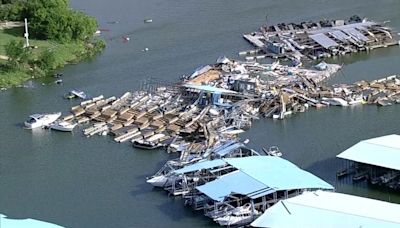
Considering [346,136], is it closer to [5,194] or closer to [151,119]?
[151,119]

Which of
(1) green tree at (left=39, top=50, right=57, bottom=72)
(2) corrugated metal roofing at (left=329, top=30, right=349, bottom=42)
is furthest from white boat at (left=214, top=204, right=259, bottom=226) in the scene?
(2) corrugated metal roofing at (left=329, top=30, right=349, bottom=42)

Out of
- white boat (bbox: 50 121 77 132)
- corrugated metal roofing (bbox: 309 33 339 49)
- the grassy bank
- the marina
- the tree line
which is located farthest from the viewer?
the tree line

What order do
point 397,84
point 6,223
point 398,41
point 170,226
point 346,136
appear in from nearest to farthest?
point 6,223 → point 170,226 → point 346,136 → point 397,84 → point 398,41

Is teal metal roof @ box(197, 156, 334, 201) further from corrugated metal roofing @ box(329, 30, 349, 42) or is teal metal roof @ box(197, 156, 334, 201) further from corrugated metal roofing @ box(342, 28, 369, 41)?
corrugated metal roofing @ box(342, 28, 369, 41)

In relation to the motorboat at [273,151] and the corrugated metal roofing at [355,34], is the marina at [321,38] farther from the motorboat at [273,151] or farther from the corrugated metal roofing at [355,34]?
the motorboat at [273,151]

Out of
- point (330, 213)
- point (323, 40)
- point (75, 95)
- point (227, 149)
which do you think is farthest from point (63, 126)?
point (323, 40)

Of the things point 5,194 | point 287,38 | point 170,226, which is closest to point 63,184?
point 5,194

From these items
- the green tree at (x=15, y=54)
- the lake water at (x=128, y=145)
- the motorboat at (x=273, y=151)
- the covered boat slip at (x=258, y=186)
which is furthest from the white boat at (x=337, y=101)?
the green tree at (x=15, y=54)
